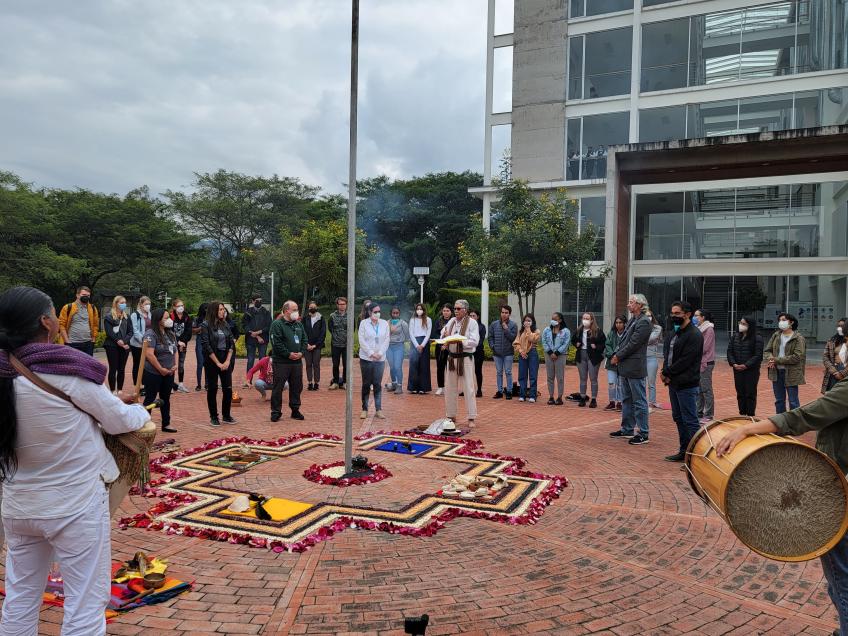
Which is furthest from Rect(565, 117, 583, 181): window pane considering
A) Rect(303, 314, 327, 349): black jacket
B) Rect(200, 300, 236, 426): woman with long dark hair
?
Rect(200, 300, 236, 426): woman with long dark hair

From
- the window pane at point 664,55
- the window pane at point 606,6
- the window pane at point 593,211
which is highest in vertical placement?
the window pane at point 606,6

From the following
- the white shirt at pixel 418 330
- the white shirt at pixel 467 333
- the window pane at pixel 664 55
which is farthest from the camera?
the window pane at pixel 664 55

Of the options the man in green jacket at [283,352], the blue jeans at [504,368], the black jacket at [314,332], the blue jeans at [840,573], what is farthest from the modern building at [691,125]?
the blue jeans at [840,573]

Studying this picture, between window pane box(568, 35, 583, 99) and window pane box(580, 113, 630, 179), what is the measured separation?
144cm

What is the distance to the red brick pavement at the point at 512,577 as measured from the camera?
3551 mm

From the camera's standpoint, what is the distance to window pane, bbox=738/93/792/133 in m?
25.1

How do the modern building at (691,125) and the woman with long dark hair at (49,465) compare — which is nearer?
the woman with long dark hair at (49,465)

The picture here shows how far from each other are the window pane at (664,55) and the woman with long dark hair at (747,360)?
20.9m

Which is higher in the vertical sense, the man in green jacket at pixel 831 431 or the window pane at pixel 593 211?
the window pane at pixel 593 211

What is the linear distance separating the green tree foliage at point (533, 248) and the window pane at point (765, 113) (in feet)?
29.6

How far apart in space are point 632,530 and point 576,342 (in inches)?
284

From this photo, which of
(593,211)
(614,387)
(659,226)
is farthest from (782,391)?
(593,211)

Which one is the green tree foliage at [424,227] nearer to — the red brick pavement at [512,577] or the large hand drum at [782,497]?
the red brick pavement at [512,577]

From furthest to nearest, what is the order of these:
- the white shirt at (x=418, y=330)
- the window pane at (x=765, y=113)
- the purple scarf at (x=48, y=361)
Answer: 1. the window pane at (x=765, y=113)
2. the white shirt at (x=418, y=330)
3. the purple scarf at (x=48, y=361)
